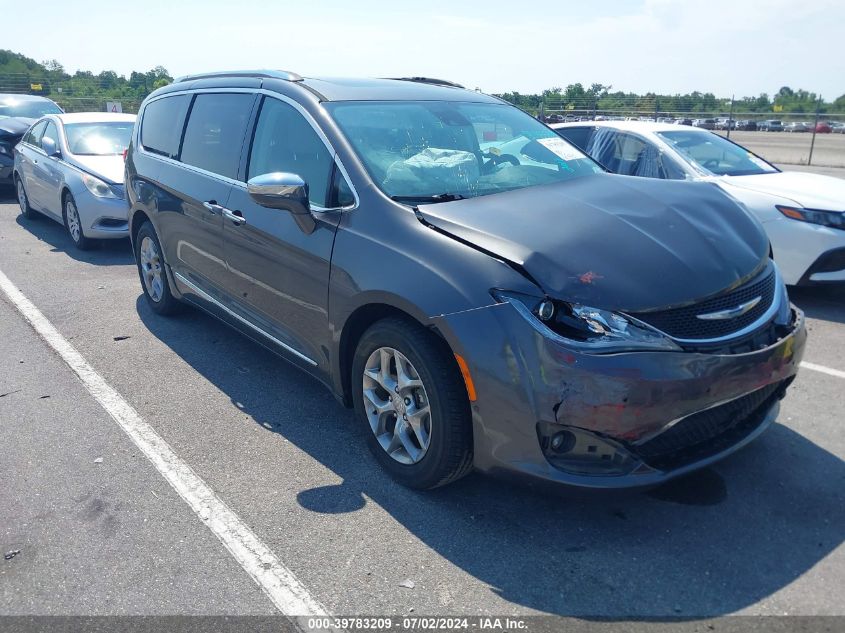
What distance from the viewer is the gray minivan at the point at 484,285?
2.81m

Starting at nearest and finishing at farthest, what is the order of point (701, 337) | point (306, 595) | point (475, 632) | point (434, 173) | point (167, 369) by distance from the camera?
1. point (475, 632)
2. point (306, 595)
3. point (701, 337)
4. point (434, 173)
5. point (167, 369)

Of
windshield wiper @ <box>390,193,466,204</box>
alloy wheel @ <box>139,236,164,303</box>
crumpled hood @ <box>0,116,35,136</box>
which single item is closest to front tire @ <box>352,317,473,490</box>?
windshield wiper @ <box>390,193,466,204</box>

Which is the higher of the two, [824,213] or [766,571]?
[824,213]

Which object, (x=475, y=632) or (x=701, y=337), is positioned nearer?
(x=475, y=632)

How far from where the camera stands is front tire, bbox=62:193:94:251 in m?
8.59

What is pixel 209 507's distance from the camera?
3.32 m

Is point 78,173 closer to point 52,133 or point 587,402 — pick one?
point 52,133

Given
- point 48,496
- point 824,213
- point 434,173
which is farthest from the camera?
point 824,213

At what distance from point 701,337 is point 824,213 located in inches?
154

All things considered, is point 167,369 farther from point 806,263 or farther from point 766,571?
point 806,263

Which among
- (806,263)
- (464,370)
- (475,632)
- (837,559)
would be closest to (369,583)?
(475,632)

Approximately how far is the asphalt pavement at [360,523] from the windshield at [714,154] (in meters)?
2.97

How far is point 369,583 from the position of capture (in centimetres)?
279

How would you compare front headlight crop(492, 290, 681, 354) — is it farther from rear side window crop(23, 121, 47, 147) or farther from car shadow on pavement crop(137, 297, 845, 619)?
rear side window crop(23, 121, 47, 147)
